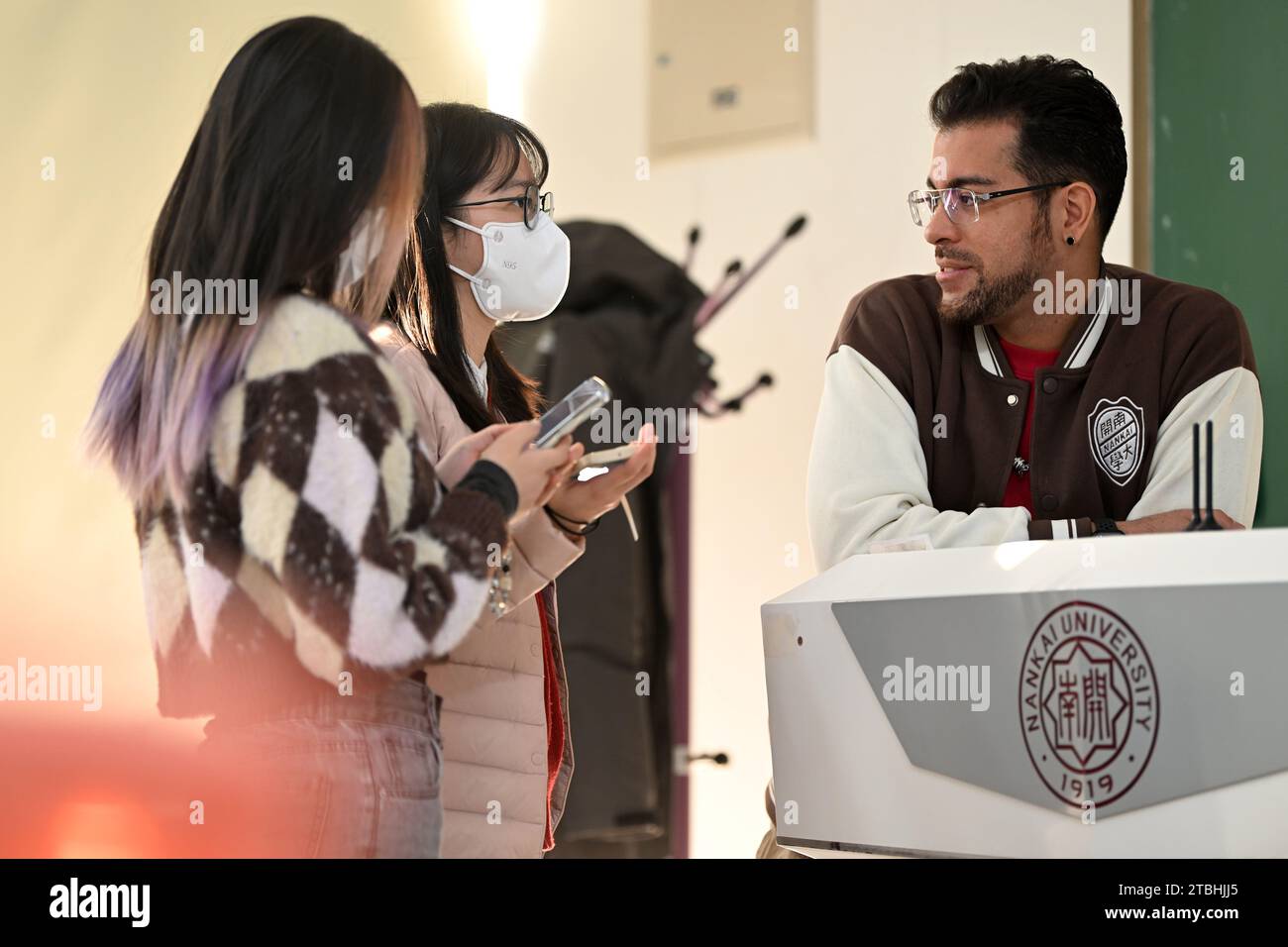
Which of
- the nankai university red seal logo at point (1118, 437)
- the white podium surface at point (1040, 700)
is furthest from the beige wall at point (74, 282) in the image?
the nankai university red seal logo at point (1118, 437)

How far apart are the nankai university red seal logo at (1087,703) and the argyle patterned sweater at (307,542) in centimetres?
53

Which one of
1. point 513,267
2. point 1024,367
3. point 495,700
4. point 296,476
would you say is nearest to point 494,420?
point 513,267

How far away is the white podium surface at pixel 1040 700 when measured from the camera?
1170 millimetres

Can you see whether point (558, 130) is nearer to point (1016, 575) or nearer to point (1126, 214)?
point (1126, 214)

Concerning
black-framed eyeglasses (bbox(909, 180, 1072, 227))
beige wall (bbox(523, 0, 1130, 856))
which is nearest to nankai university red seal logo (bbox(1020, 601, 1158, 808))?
black-framed eyeglasses (bbox(909, 180, 1072, 227))

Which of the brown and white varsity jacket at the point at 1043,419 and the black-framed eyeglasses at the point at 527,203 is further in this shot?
the brown and white varsity jacket at the point at 1043,419

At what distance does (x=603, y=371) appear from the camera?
9.11ft

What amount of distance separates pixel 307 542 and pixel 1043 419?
1099 millimetres

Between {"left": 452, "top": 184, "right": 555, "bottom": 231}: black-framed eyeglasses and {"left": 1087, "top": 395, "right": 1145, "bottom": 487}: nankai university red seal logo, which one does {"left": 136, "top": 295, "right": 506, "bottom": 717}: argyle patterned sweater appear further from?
{"left": 1087, "top": 395, "right": 1145, "bottom": 487}: nankai university red seal logo

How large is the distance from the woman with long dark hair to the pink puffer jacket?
12 cm

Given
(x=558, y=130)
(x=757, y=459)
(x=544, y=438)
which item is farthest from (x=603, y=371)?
(x=544, y=438)

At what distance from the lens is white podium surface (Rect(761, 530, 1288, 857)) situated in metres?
1.17

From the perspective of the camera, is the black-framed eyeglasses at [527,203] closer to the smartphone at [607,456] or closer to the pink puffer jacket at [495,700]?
the pink puffer jacket at [495,700]
